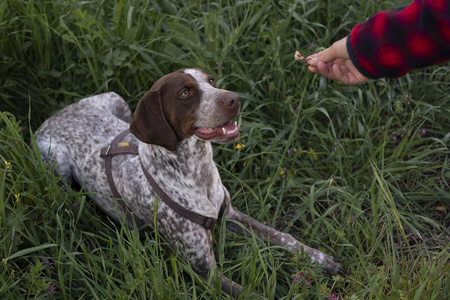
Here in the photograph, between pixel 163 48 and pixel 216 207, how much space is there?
1.76m

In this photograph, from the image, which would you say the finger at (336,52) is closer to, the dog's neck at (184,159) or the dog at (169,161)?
the dog at (169,161)

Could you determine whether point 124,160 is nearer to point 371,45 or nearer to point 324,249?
point 324,249

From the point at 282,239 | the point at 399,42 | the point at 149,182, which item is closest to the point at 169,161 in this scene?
the point at 149,182

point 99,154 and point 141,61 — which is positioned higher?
point 141,61

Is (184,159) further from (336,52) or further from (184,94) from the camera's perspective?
(336,52)

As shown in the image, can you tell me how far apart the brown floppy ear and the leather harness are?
36 centimetres

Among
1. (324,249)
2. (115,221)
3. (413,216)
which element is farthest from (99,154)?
(413,216)

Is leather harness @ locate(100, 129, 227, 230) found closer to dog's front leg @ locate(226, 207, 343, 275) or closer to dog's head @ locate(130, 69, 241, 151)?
dog's front leg @ locate(226, 207, 343, 275)

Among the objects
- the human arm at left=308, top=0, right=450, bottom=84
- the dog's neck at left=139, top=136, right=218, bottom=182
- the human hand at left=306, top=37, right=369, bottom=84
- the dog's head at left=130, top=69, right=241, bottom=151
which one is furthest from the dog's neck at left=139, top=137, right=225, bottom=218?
the human arm at left=308, top=0, right=450, bottom=84

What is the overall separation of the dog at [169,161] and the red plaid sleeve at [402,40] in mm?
839

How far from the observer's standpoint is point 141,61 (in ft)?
15.0

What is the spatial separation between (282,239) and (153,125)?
4.31 feet

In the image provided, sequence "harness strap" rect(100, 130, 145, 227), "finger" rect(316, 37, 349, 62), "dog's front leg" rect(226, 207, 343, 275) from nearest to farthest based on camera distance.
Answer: "finger" rect(316, 37, 349, 62) → "dog's front leg" rect(226, 207, 343, 275) → "harness strap" rect(100, 130, 145, 227)

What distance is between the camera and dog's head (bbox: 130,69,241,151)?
10.2 feet
